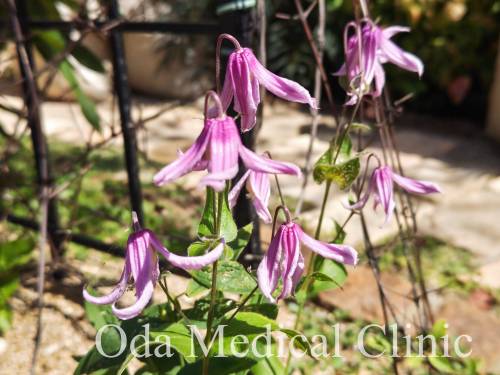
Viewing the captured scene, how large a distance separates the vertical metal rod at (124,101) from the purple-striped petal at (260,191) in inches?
24.0

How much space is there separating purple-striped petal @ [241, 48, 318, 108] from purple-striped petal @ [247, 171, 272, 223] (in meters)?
0.15

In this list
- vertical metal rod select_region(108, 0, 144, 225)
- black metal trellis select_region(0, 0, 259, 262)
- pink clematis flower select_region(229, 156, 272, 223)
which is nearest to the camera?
pink clematis flower select_region(229, 156, 272, 223)

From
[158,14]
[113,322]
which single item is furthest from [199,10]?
[113,322]

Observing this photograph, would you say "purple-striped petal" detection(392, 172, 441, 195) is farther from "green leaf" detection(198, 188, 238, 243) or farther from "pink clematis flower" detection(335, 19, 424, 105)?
"green leaf" detection(198, 188, 238, 243)

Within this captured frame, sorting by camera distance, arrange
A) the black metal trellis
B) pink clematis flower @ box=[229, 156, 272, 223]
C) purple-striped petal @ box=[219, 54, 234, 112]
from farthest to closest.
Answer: the black metal trellis → pink clematis flower @ box=[229, 156, 272, 223] → purple-striped petal @ box=[219, 54, 234, 112]

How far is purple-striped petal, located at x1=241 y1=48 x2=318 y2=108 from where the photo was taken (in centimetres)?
75

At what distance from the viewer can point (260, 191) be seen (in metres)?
0.88

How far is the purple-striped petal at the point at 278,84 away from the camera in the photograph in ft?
2.45

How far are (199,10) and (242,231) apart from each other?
3.62 metres

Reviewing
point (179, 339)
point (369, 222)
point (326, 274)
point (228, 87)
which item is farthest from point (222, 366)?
point (369, 222)

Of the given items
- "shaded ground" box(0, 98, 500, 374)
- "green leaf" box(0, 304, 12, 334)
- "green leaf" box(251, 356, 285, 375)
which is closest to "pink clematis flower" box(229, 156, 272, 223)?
"shaded ground" box(0, 98, 500, 374)

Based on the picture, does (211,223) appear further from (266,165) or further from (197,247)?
(266,165)

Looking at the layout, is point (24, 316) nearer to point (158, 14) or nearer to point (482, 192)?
point (482, 192)

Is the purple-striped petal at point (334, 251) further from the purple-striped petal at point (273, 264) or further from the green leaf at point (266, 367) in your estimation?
the green leaf at point (266, 367)
